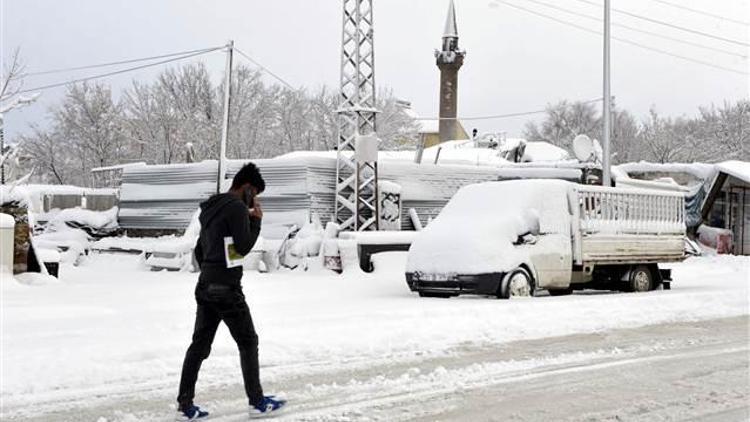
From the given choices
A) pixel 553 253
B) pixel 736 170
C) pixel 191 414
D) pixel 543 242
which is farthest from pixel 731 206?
pixel 191 414

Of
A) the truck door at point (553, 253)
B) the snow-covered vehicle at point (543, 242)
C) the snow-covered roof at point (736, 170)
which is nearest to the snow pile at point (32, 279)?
the snow-covered vehicle at point (543, 242)

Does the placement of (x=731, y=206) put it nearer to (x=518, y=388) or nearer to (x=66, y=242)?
(x=66, y=242)

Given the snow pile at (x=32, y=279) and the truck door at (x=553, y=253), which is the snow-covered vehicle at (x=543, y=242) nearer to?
the truck door at (x=553, y=253)

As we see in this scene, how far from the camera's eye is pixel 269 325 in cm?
1023

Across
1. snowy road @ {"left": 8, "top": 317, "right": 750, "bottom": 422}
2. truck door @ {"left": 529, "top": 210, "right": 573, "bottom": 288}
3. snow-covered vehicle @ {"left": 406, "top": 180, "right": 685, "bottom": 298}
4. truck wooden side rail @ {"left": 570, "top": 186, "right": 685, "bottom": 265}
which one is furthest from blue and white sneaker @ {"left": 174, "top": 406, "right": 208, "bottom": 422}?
truck wooden side rail @ {"left": 570, "top": 186, "right": 685, "bottom": 265}

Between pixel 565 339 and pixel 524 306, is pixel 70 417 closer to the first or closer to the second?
pixel 565 339

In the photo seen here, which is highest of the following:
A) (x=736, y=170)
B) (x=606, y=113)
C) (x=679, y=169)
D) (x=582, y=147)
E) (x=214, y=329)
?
(x=606, y=113)

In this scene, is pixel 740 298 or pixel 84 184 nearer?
pixel 740 298

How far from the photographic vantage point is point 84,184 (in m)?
55.5

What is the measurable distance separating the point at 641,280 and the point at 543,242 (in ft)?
10.6

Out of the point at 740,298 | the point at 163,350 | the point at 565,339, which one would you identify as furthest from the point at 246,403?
the point at 740,298

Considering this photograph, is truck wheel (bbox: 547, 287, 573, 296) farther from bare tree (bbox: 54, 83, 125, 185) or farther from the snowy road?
bare tree (bbox: 54, 83, 125, 185)

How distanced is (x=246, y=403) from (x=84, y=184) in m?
52.5

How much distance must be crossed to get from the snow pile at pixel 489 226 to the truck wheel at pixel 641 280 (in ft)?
7.60
